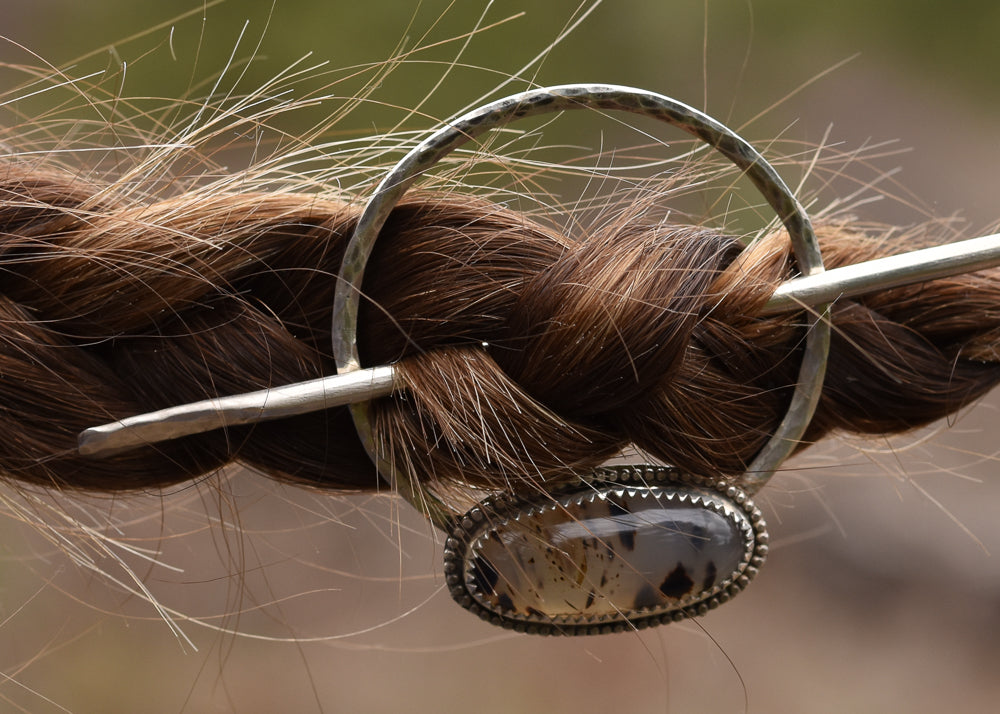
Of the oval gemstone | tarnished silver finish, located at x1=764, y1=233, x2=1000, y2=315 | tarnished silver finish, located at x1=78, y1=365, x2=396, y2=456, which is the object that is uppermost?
tarnished silver finish, located at x1=764, y1=233, x2=1000, y2=315

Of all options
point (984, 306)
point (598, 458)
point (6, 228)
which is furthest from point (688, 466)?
point (6, 228)

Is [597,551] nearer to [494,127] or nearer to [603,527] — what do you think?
[603,527]

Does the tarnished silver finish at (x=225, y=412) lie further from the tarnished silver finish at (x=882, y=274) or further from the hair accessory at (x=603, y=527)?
the tarnished silver finish at (x=882, y=274)

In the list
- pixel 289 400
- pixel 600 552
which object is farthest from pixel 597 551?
pixel 289 400

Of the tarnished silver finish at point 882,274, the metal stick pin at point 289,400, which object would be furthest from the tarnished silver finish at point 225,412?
the tarnished silver finish at point 882,274

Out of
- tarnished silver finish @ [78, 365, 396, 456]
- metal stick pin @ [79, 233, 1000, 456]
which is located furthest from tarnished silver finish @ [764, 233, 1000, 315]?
tarnished silver finish @ [78, 365, 396, 456]

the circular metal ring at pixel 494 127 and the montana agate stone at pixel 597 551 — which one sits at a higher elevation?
the circular metal ring at pixel 494 127

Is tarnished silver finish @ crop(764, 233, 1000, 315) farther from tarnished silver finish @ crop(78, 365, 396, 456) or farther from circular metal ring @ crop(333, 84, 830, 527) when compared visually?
tarnished silver finish @ crop(78, 365, 396, 456)
